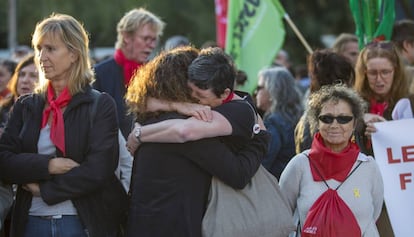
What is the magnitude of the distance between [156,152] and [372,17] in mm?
3508

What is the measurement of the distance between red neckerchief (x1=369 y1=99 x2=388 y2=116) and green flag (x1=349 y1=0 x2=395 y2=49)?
3.92 feet

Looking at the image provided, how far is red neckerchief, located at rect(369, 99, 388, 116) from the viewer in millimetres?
6353

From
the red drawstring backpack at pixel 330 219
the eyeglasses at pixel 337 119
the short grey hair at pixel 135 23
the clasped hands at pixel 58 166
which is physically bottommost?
Result: the red drawstring backpack at pixel 330 219

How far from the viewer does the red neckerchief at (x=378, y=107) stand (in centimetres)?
635

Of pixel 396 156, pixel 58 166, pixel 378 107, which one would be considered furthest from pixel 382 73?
pixel 58 166

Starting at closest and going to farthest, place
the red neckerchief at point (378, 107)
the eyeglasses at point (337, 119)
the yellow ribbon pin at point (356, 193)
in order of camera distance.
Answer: the yellow ribbon pin at point (356, 193) < the eyeglasses at point (337, 119) < the red neckerchief at point (378, 107)

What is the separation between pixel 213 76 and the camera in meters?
4.61

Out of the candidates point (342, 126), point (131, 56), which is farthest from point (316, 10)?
point (342, 126)

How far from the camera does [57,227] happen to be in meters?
4.80

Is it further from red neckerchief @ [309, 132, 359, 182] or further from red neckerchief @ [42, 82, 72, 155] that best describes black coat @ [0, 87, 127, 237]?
red neckerchief @ [309, 132, 359, 182]

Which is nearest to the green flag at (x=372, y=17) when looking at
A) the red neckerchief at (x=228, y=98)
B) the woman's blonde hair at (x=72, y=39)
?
the red neckerchief at (x=228, y=98)

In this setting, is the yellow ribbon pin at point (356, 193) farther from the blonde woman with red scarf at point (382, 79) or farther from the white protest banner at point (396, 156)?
the blonde woman with red scarf at point (382, 79)

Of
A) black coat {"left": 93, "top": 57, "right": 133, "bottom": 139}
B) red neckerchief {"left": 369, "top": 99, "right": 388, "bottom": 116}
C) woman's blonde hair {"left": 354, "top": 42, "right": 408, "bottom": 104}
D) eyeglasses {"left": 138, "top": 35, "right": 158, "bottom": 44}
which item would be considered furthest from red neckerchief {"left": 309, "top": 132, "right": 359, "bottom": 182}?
eyeglasses {"left": 138, "top": 35, "right": 158, "bottom": 44}

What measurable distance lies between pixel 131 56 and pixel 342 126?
8.31 ft
